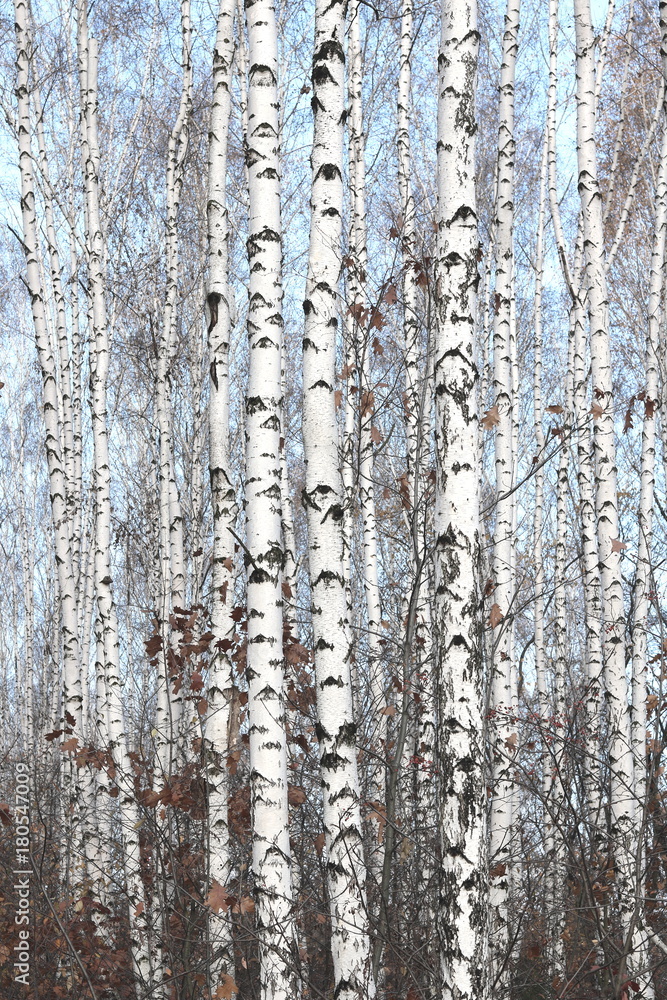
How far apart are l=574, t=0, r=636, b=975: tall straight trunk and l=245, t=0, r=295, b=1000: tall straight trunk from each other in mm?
2150

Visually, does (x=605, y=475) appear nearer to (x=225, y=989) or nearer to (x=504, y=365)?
(x=504, y=365)

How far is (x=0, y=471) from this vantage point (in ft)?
66.8

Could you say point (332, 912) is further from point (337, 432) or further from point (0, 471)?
point (0, 471)

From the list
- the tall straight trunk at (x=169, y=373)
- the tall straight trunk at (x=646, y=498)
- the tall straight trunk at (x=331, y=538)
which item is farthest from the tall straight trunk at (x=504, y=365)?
the tall straight trunk at (x=169, y=373)

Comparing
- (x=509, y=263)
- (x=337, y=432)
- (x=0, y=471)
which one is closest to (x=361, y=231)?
(x=509, y=263)

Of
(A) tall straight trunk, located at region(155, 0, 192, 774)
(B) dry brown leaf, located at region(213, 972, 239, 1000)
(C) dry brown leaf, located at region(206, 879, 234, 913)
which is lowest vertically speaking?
(B) dry brown leaf, located at region(213, 972, 239, 1000)

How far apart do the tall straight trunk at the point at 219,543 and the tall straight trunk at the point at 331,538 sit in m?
0.88

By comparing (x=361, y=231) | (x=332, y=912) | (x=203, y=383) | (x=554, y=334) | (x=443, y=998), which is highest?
(x=554, y=334)

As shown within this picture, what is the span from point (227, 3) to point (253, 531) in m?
3.83

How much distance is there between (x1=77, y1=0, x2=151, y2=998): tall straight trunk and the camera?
566 centimetres

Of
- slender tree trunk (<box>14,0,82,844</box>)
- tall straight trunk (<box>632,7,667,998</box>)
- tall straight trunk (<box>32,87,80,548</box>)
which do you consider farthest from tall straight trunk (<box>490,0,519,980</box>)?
tall straight trunk (<box>32,87,80,548</box>)

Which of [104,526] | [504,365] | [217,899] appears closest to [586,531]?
[504,365]

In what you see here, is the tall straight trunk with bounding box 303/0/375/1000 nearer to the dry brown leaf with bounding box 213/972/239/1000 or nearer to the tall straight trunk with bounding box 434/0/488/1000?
the dry brown leaf with bounding box 213/972/239/1000

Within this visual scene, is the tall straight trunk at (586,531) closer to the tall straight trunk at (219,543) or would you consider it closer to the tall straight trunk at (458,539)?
the tall straight trunk at (219,543)
